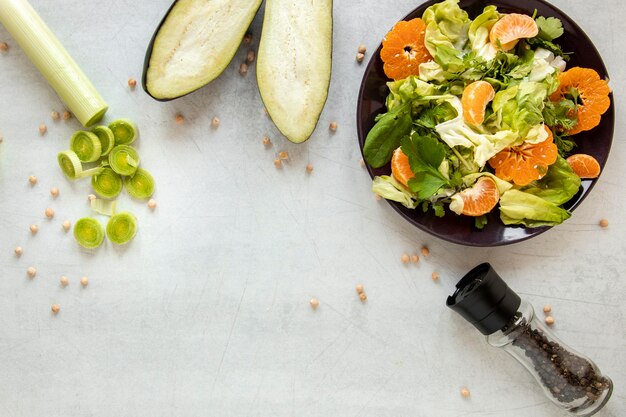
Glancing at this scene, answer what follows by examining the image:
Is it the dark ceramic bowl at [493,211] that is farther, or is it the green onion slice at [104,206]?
the green onion slice at [104,206]

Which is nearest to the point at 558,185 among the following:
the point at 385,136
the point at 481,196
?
Answer: the point at 481,196

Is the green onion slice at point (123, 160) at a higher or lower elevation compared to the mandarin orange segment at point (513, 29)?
higher

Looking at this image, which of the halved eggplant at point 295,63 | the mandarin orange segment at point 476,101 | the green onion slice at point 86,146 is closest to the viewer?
the mandarin orange segment at point 476,101

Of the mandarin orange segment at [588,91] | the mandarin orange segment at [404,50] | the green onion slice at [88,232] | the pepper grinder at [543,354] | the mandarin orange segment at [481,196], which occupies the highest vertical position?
the mandarin orange segment at [404,50]

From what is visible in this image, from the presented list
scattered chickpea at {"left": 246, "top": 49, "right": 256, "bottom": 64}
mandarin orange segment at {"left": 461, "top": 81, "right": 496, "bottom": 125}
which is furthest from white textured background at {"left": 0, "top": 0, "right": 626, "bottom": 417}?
mandarin orange segment at {"left": 461, "top": 81, "right": 496, "bottom": 125}

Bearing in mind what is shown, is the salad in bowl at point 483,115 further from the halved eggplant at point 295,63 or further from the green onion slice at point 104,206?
the green onion slice at point 104,206

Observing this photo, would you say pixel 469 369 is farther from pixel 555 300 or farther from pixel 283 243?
pixel 283 243

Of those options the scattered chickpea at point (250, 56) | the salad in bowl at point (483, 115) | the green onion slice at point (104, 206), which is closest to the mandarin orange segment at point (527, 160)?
the salad in bowl at point (483, 115)
